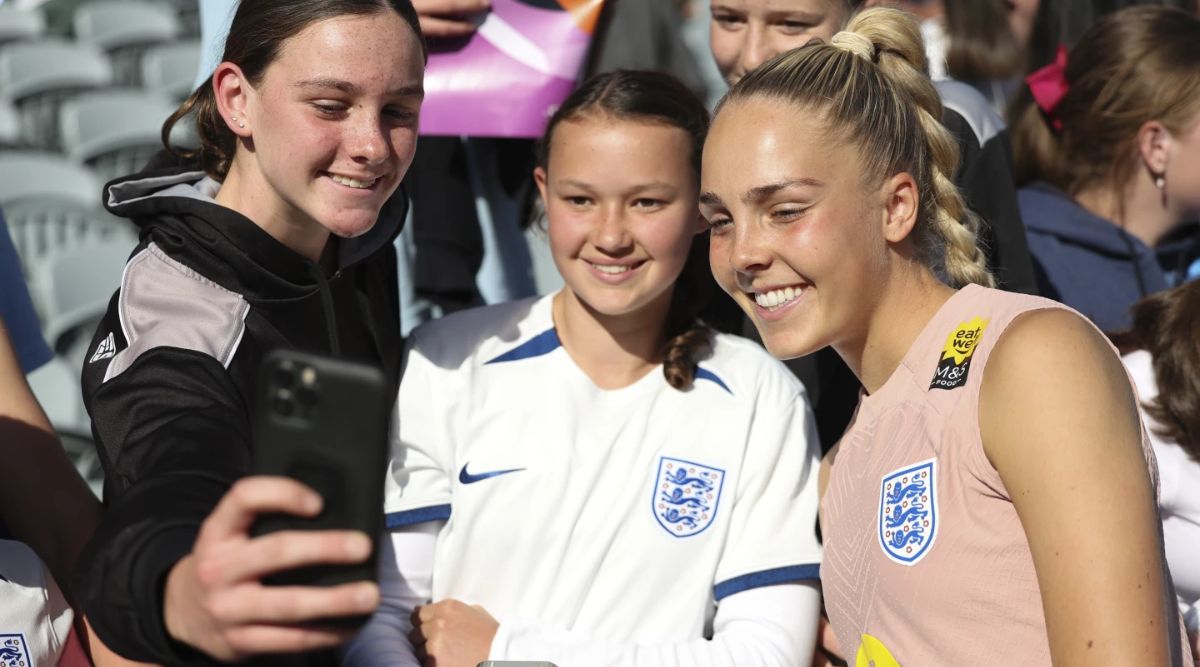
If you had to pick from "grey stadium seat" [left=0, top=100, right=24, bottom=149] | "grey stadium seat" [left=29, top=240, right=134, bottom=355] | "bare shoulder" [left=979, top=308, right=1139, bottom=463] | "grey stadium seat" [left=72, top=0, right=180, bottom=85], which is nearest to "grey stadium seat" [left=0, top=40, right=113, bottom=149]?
"grey stadium seat" [left=0, top=100, right=24, bottom=149]

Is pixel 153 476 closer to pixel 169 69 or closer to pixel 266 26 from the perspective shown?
pixel 266 26

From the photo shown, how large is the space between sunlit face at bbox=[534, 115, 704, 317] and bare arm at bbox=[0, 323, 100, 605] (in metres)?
1.01

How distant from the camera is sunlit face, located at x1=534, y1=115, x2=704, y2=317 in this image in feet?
8.50

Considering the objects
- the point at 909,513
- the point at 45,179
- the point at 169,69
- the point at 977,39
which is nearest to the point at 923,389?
the point at 909,513

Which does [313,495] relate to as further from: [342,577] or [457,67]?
[457,67]

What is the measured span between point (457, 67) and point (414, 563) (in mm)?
1251

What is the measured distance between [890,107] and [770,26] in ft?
3.11

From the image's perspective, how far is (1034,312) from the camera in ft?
5.77

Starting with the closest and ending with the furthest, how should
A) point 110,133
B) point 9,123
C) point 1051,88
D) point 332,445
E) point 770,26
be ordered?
1. point 332,445
2. point 770,26
3. point 1051,88
4. point 110,133
5. point 9,123

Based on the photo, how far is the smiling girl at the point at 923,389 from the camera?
160 cm

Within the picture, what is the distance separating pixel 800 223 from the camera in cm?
203

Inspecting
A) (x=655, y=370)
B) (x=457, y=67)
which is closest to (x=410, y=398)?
(x=655, y=370)

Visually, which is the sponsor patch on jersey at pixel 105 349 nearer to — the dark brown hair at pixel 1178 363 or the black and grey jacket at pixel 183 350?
the black and grey jacket at pixel 183 350

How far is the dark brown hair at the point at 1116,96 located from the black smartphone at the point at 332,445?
2782 mm
